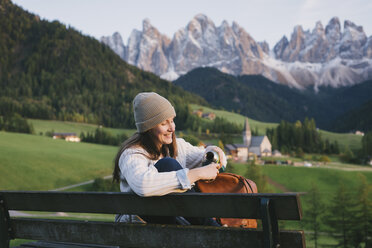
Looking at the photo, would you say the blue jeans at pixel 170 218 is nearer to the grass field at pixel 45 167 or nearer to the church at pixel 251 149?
the grass field at pixel 45 167

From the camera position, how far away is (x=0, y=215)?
4938 millimetres

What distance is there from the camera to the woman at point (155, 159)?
12.5ft

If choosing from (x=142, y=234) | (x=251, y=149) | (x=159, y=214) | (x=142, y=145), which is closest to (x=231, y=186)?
(x=159, y=214)

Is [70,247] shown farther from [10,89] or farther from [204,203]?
[10,89]

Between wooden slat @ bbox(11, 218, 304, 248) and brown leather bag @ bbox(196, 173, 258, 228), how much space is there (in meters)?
0.70

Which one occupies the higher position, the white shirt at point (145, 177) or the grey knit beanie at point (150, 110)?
the grey knit beanie at point (150, 110)

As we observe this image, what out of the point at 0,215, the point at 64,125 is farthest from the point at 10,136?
the point at 0,215

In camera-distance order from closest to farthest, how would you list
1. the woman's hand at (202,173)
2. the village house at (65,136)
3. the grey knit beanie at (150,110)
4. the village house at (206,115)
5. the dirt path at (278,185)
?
the woman's hand at (202,173) < the grey knit beanie at (150,110) < the dirt path at (278,185) < the village house at (65,136) < the village house at (206,115)

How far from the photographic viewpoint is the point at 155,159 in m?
4.84

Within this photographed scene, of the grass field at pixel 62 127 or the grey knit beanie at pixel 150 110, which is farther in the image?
the grass field at pixel 62 127

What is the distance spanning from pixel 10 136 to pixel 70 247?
94.2m

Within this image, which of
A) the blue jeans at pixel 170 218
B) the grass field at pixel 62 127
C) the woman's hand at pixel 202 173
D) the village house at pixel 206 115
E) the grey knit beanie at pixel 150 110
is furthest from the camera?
the village house at pixel 206 115

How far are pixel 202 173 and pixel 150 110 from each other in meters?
1.10

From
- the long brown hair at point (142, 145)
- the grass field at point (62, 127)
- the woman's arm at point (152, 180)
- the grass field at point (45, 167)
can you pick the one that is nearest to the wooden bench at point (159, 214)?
the woman's arm at point (152, 180)
